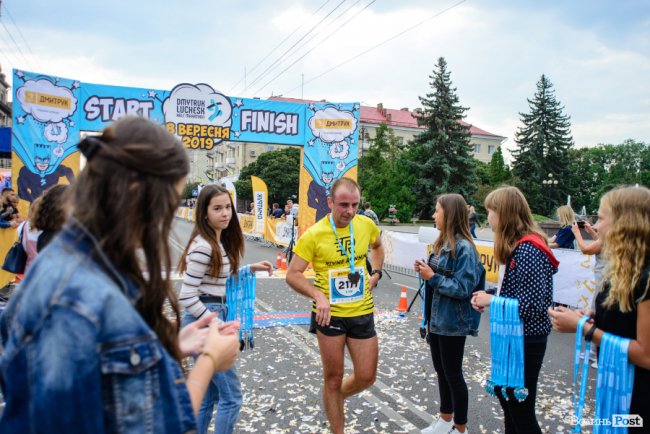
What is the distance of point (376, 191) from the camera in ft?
147

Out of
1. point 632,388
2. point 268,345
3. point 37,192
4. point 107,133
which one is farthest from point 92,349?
point 37,192

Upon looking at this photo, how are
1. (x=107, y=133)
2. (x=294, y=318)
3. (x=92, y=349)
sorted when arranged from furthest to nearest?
(x=294, y=318)
(x=107, y=133)
(x=92, y=349)

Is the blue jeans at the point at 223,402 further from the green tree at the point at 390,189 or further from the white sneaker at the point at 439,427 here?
the green tree at the point at 390,189

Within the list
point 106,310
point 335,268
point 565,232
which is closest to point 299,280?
point 335,268

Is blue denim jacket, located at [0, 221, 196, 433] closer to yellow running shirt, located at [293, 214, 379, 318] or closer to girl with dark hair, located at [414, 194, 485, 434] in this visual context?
yellow running shirt, located at [293, 214, 379, 318]

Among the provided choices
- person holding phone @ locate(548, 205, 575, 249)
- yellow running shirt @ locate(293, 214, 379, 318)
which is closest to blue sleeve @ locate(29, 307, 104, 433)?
yellow running shirt @ locate(293, 214, 379, 318)

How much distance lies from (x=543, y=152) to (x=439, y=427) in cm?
5443

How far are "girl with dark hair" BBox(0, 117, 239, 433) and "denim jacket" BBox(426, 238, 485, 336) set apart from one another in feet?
8.74

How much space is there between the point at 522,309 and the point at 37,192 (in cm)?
1188

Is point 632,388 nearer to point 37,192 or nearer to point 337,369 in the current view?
point 337,369

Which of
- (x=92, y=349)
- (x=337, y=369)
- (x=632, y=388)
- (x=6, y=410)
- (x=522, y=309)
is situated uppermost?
(x=92, y=349)

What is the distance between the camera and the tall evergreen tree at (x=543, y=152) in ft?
167

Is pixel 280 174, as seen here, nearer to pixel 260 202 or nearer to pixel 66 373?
pixel 260 202

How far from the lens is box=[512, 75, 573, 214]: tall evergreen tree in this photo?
51000 millimetres
